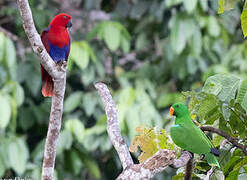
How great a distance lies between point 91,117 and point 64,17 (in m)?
2.05

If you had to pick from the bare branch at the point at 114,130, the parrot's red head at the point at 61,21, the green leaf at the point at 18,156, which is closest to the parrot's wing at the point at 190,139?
the bare branch at the point at 114,130

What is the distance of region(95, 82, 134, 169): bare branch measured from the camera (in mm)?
1367

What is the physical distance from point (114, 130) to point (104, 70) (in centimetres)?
286

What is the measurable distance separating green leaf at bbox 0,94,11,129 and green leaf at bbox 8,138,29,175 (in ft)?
1.05

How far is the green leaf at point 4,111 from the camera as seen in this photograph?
10.0 ft

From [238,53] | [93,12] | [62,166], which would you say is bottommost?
[62,166]

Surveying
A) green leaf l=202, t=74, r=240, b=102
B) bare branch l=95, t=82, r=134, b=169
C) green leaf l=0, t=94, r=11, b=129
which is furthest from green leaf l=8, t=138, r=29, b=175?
green leaf l=202, t=74, r=240, b=102

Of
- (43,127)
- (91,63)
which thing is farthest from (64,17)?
(43,127)

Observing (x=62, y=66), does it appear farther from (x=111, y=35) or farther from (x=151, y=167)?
(x=111, y=35)

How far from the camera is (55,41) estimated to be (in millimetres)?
2100

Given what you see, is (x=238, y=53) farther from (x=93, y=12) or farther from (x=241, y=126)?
(x=241, y=126)

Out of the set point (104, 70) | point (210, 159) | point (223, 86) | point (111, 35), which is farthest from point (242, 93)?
point (104, 70)

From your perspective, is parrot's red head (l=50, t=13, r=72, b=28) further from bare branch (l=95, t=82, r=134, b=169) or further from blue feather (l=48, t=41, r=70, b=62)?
bare branch (l=95, t=82, r=134, b=169)

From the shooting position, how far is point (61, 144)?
3602 mm
